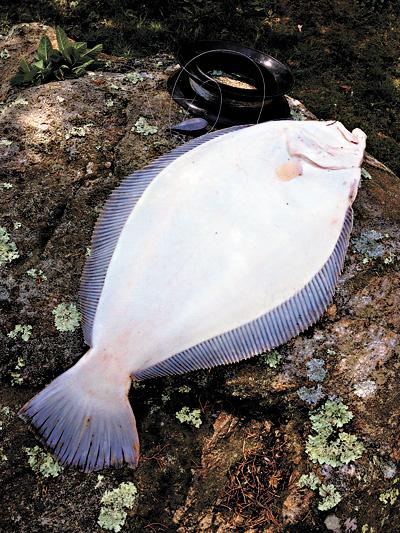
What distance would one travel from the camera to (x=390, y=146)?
464 centimetres

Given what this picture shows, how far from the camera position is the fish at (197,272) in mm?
1854

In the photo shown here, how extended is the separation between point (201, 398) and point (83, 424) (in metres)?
0.58

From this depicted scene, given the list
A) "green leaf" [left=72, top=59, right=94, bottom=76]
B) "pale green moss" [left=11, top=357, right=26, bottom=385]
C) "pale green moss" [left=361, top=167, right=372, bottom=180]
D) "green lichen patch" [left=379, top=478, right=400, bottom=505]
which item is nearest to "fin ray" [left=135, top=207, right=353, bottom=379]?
"pale green moss" [left=11, top=357, right=26, bottom=385]

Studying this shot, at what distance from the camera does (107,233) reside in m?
2.23

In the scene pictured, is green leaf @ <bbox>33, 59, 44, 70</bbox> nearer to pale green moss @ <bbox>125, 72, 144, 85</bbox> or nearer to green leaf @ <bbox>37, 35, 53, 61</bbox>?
green leaf @ <bbox>37, 35, 53, 61</bbox>

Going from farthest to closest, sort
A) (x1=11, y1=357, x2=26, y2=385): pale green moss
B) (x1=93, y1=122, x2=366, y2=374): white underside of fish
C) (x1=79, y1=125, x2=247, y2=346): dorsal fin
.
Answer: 1. (x1=11, y1=357, x2=26, y2=385): pale green moss
2. (x1=79, y1=125, x2=247, y2=346): dorsal fin
3. (x1=93, y1=122, x2=366, y2=374): white underside of fish

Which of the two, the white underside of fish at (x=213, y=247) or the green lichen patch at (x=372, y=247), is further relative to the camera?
the green lichen patch at (x=372, y=247)

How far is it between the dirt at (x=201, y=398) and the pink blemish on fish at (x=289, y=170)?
0.55 metres

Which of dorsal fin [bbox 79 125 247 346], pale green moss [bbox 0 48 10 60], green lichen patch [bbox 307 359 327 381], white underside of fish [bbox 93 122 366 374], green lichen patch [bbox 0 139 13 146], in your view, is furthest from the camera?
pale green moss [bbox 0 48 10 60]

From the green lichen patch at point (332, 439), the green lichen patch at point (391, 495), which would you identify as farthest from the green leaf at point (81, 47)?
the green lichen patch at point (391, 495)

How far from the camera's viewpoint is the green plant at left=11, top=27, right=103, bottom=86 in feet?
11.3

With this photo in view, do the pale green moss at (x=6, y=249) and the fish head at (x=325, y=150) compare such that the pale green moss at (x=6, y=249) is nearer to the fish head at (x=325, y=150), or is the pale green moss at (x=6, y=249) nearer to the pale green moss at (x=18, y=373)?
the pale green moss at (x=18, y=373)

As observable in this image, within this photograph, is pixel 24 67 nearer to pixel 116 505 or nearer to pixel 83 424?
pixel 83 424

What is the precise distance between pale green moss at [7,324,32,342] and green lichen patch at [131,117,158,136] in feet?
4.11
